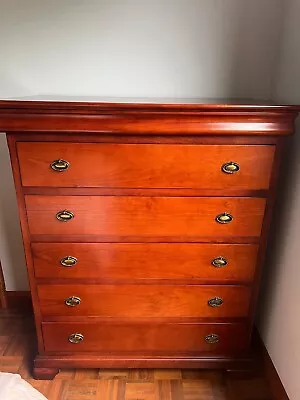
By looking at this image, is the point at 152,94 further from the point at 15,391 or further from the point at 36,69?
the point at 15,391

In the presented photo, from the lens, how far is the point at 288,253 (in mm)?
1571

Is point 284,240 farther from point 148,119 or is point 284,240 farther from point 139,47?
point 139,47

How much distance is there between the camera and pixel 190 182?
141 centimetres

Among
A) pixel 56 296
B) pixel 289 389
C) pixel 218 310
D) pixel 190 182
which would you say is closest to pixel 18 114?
pixel 190 182

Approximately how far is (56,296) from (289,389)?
3.39ft

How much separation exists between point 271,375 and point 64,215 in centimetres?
118

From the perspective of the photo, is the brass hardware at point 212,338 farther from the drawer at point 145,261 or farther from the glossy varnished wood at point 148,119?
the glossy varnished wood at point 148,119

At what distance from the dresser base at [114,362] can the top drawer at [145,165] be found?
0.83m

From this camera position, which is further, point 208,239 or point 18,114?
point 208,239

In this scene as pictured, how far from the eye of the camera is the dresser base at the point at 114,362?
5.64 feet

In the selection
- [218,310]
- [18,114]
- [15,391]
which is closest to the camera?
[15,391]

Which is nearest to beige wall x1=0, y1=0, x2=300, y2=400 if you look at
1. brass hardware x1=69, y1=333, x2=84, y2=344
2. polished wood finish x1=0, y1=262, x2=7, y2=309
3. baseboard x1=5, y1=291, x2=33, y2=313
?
brass hardware x1=69, y1=333, x2=84, y2=344

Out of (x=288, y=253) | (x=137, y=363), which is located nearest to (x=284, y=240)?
(x=288, y=253)

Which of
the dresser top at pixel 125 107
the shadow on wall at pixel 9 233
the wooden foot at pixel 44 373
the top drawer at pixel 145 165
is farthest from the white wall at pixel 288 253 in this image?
the shadow on wall at pixel 9 233
